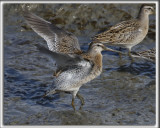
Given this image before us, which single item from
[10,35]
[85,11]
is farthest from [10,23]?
[85,11]

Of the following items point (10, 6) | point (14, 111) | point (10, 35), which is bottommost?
point (14, 111)

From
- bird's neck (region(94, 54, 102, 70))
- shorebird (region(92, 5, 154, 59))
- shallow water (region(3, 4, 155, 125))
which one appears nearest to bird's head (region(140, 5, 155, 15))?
shorebird (region(92, 5, 154, 59))

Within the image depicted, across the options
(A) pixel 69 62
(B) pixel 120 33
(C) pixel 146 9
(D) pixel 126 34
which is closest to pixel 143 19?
(C) pixel 146 9

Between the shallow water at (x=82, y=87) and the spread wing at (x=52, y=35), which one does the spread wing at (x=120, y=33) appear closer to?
the shallow water at (x=82, y=87)

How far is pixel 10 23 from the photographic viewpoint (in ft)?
29.0

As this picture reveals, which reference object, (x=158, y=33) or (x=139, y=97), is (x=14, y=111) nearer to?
(x=139, y=97)

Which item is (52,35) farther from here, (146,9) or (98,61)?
(146,9)

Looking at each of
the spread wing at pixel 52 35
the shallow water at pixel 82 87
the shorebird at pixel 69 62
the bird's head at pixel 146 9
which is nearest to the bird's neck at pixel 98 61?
the shorebird at pixel 69 62

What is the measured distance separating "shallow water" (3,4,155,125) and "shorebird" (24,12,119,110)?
1.06ft

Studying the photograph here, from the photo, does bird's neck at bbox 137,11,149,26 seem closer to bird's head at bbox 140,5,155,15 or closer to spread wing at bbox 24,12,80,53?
bird's head at bbox 140,5,155,15

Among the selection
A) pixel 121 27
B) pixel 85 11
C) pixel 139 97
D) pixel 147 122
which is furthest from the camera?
pixel 85 11

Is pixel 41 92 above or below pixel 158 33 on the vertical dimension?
below

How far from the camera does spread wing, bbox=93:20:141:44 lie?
7.55m

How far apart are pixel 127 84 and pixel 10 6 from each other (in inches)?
164
